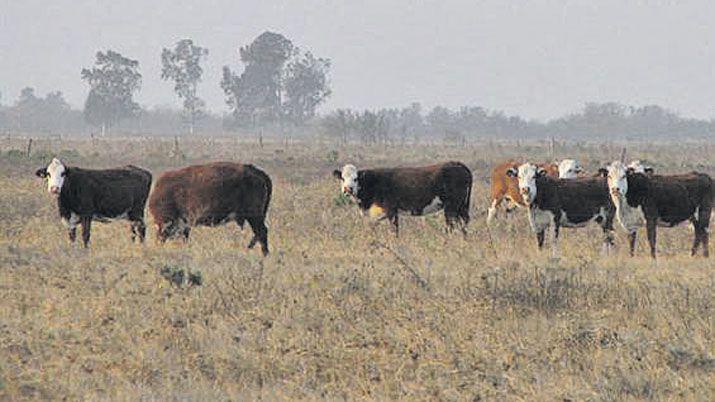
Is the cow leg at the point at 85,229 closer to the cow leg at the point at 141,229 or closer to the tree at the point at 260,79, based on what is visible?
the cow leg at the point at 141,229

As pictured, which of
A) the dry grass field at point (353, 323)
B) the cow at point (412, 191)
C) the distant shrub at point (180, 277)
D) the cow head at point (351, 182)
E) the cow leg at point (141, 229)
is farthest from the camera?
the cow head at point (351, 182)

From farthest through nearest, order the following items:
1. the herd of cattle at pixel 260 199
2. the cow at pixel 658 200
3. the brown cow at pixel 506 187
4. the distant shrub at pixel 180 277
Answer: the brown cow at pixel 506 187 → the herd of cattle at pixel 260 199 → the cow at pixel 658 200 → the distant shrub at pixel 180 277

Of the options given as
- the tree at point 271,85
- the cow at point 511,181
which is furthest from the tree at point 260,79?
the cow at point 511,181

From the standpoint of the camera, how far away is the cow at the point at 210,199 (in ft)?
61.3

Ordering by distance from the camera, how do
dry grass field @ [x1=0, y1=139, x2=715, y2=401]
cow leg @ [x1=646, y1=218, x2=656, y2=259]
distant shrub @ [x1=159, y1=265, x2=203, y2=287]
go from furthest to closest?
cow leg @ [x1=646, y1=218, x2=656, y2=259]
distant shrub @ [x1=159, y1=265, x2=203, y2=287]
dry grass field @ [x1=0, y1=139, x2=715, y2=401]

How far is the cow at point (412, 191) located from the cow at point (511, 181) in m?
1.98

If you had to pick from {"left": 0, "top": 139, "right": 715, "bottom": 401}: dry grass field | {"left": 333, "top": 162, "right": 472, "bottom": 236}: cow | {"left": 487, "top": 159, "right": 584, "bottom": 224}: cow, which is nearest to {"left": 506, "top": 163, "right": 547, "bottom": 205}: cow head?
{"left": 0, "top": 139, "right": 715, "bottom": 401}: dry grass field

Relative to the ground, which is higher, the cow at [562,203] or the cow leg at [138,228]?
the cow at [562,203]

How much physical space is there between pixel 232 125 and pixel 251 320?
12349 centimetres

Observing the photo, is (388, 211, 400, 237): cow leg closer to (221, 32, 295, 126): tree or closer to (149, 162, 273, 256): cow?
(149, 162, 273, 256): cow

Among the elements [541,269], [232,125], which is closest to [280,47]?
[232,125]

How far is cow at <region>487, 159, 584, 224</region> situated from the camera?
77.9 feet

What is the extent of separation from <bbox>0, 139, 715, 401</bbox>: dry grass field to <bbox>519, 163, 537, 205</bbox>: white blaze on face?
0.91 metres

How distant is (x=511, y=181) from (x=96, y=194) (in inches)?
381
